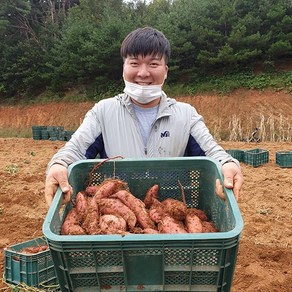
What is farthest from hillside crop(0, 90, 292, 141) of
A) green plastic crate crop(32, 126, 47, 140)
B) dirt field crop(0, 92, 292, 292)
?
green plastic crate crop(32, 126, 47, 140)

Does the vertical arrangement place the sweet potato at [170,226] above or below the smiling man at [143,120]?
below

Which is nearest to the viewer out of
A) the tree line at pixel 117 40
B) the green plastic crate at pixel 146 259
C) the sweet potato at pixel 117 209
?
the green plastic crate at pixel 146 259

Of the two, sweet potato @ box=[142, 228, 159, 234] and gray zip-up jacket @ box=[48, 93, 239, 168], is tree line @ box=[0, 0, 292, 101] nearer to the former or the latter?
gray zip-up jacket @ box=[48, 93, 239, 168]

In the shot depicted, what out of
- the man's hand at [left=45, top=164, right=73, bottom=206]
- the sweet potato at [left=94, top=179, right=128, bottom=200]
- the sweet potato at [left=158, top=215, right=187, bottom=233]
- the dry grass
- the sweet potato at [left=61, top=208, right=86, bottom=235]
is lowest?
the dry grass

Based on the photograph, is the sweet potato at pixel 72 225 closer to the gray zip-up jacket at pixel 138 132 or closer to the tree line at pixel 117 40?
the gray zip-up jacket at pixel 138 132

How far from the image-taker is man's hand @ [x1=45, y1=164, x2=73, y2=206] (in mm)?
1759

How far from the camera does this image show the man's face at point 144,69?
2.28m

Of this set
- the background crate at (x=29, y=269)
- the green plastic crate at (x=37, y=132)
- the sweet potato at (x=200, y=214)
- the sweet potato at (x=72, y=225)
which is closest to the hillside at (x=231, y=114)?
the green plastic crate at (x=37, y=132)

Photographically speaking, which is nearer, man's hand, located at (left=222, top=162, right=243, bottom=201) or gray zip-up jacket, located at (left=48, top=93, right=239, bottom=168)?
man's hand, located at (left=222, top=162, right=243, bottom=201)

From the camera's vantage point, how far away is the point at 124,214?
1908 mm

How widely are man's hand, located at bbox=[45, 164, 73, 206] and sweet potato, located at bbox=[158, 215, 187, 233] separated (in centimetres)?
47

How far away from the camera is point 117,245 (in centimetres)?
133

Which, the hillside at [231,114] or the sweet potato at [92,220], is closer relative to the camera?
the sweet potato at [92,220]

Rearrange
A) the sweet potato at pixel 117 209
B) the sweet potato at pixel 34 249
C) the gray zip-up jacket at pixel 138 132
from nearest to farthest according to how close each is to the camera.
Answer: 1. the sweet potato at pixel 117 209
2. the gray zip-up jacket at pixel 138 132
3. the sweet potato at pixel 34 249
